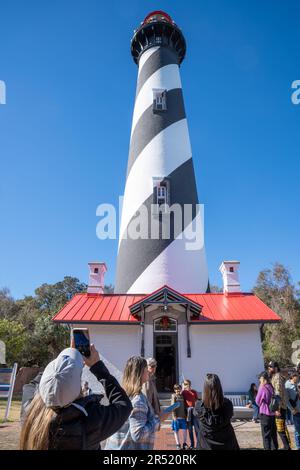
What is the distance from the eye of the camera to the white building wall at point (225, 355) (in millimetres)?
10352

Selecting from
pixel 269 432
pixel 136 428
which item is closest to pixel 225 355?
pixel 269 432

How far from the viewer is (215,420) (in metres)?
3.14

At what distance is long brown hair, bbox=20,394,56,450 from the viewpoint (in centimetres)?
169

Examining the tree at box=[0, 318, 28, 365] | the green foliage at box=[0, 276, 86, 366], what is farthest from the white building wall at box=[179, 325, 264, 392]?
the tree at box=[0, 318, 28, 365]

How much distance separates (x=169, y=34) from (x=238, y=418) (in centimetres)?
1835

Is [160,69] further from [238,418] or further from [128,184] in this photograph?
[238,418]

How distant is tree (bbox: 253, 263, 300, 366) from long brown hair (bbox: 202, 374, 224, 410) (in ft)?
63.2

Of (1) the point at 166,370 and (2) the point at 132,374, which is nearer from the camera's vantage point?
(2) the point at 132,374

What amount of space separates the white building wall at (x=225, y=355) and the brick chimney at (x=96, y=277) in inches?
155

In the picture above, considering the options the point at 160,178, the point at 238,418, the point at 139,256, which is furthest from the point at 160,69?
the point at 238,418

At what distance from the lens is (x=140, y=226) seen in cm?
1354

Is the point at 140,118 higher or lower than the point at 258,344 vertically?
higher

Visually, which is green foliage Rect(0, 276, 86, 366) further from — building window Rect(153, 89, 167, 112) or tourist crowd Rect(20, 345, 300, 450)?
building window Rect(153, 89, 167, 112)

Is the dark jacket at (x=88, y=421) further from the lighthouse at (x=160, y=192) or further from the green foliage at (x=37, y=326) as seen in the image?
the green foliage at (x=37, y=326)
